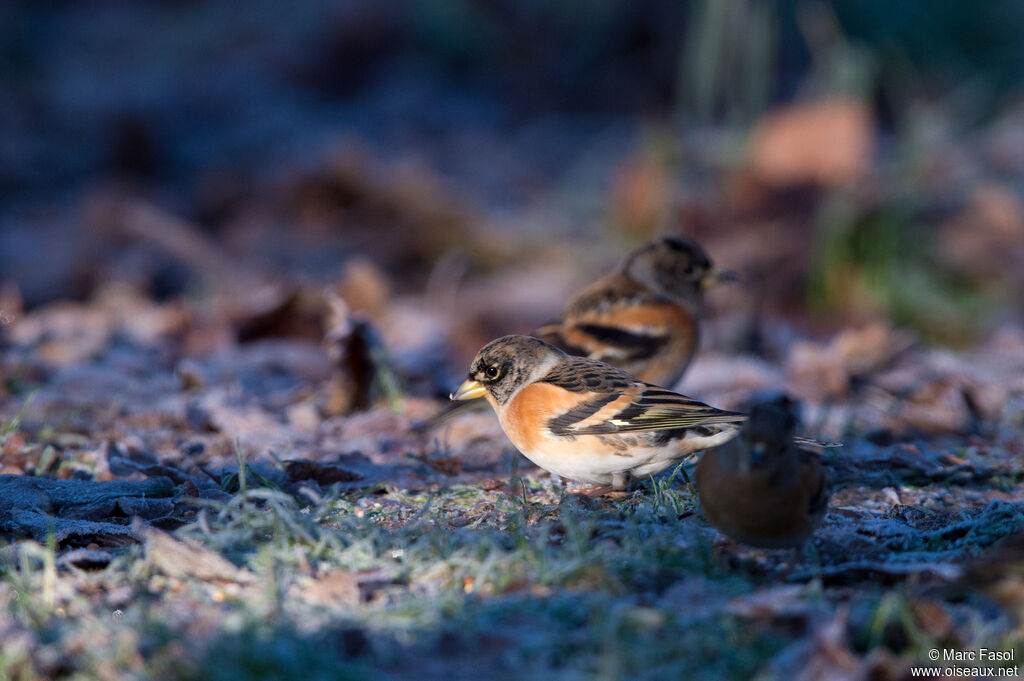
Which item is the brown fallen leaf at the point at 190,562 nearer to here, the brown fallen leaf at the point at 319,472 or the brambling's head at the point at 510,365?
the brown fallen leaf at the point at 319,472

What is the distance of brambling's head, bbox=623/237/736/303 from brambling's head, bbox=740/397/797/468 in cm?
268

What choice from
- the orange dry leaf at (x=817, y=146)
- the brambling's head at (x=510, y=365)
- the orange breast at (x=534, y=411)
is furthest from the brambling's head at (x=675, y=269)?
the orange dry leaf at (x=817, y=146)

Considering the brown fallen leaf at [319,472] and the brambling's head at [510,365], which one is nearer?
the brown fallen leaf at [319,472]

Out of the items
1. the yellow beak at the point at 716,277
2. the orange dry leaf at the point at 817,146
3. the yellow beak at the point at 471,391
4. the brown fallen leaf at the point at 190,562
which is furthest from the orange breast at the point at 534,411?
the orange dry leaf at the point at 817,146

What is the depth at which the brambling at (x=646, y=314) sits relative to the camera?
206 inches

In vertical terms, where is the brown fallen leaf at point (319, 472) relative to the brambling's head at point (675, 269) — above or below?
below

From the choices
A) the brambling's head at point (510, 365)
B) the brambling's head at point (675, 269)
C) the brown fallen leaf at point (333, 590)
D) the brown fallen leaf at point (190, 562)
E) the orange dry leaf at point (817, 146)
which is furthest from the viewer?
the orange dry leaf at point (817, 146)

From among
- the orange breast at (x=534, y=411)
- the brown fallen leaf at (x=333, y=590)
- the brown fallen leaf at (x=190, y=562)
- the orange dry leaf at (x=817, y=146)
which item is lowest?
the brown fallen leaf at (x=333, y=590)

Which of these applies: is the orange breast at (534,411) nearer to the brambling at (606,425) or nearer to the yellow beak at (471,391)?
the brambling at (606,425)

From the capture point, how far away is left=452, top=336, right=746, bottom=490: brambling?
12.4ft

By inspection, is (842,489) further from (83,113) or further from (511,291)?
(83,113)

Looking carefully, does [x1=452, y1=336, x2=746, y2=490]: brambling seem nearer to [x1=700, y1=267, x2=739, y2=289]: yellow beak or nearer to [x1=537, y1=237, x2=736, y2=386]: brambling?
[x1=537, y1=237, x2=736, y2=386]: brambling

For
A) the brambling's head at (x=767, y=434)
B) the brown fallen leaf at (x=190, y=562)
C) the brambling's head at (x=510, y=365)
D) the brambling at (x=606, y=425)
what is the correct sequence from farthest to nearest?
the brambling's head at (x=510, y=365)
the brambling at (x=606, y=425)
the brambling's head at (x=767, y=434)
the brown fallen leaf at (x=190, y=562)

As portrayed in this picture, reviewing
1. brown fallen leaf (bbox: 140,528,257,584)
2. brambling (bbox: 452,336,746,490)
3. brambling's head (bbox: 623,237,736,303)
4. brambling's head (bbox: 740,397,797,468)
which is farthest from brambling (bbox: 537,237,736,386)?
brown fallen leaf (bbox: 140,528,257,584)
